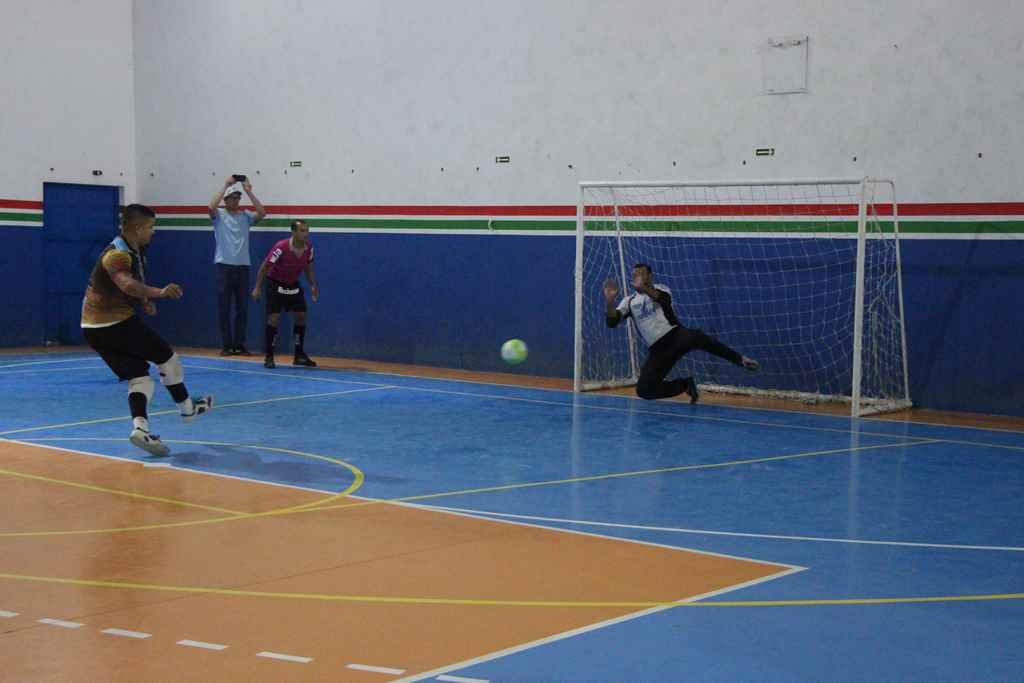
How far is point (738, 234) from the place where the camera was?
1566cm

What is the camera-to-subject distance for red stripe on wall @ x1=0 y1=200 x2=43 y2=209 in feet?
67.2

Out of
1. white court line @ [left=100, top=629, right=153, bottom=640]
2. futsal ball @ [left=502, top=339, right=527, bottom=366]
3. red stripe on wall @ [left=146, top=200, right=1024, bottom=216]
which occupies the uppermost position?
red stripe on wall @ [left=146, top=200, right=1024, bottom=216]

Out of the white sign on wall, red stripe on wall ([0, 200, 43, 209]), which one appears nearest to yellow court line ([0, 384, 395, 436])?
the white sign on wall

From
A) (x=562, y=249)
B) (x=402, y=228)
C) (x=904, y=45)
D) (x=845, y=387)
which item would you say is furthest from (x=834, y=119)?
(x=402, y=228)

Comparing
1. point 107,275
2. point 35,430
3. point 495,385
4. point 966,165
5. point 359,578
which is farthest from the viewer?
point 495,385

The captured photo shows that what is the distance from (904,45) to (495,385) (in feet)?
20.2

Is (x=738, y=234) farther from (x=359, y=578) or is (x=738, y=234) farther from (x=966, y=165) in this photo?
(x=359, y=578)

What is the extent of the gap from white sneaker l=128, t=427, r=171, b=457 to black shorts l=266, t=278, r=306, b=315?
748 centimetres

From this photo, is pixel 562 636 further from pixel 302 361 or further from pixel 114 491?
pixel 302 361

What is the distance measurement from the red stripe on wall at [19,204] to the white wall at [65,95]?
77 millimetres

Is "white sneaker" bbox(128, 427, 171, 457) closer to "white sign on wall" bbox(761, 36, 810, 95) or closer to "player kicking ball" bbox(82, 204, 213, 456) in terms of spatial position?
"player kicking ball" bbox(82, 204, 213, 456)

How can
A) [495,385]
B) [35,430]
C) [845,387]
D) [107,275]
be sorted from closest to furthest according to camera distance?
[107,275]
[35,430]
[845,387]
[495,385]

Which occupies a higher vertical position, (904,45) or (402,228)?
(904,45)

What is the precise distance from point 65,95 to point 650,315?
11.2 metres
